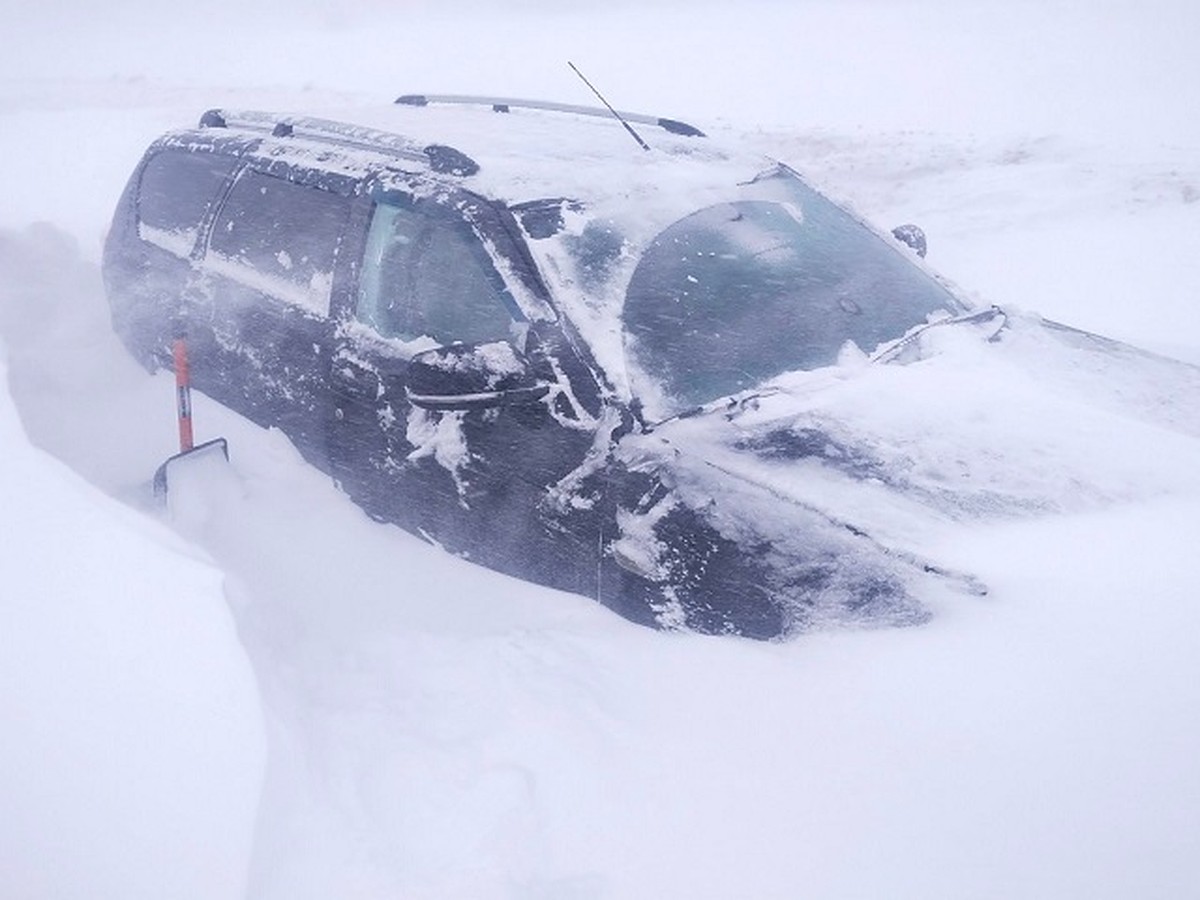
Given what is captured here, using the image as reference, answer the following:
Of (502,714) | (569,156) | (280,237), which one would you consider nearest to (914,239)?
(569,156)

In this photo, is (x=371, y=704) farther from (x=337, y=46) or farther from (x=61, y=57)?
(x=61, y=57)

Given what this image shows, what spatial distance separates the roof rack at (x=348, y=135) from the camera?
3518mm

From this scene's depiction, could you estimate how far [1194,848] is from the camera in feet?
5.91

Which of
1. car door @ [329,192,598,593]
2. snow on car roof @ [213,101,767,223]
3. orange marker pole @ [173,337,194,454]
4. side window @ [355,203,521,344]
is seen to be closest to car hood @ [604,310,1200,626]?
car door @ [329,192,598,593]

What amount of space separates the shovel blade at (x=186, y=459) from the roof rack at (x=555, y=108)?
7.19 feet

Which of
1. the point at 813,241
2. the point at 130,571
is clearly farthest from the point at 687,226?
the point at 130,571

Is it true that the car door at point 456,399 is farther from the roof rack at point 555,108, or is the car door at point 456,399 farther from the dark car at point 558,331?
the roof rack at point 555,108

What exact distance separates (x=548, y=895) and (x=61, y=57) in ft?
115

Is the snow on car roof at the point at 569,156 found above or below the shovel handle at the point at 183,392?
above

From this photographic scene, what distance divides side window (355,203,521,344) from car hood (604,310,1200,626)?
2.45 feet

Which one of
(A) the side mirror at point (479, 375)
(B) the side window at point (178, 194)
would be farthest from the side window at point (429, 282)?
(B) the side window at point (178, 194)

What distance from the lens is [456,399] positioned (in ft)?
9.83

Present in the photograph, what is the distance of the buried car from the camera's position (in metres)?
2.74

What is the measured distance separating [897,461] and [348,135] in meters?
2.64
